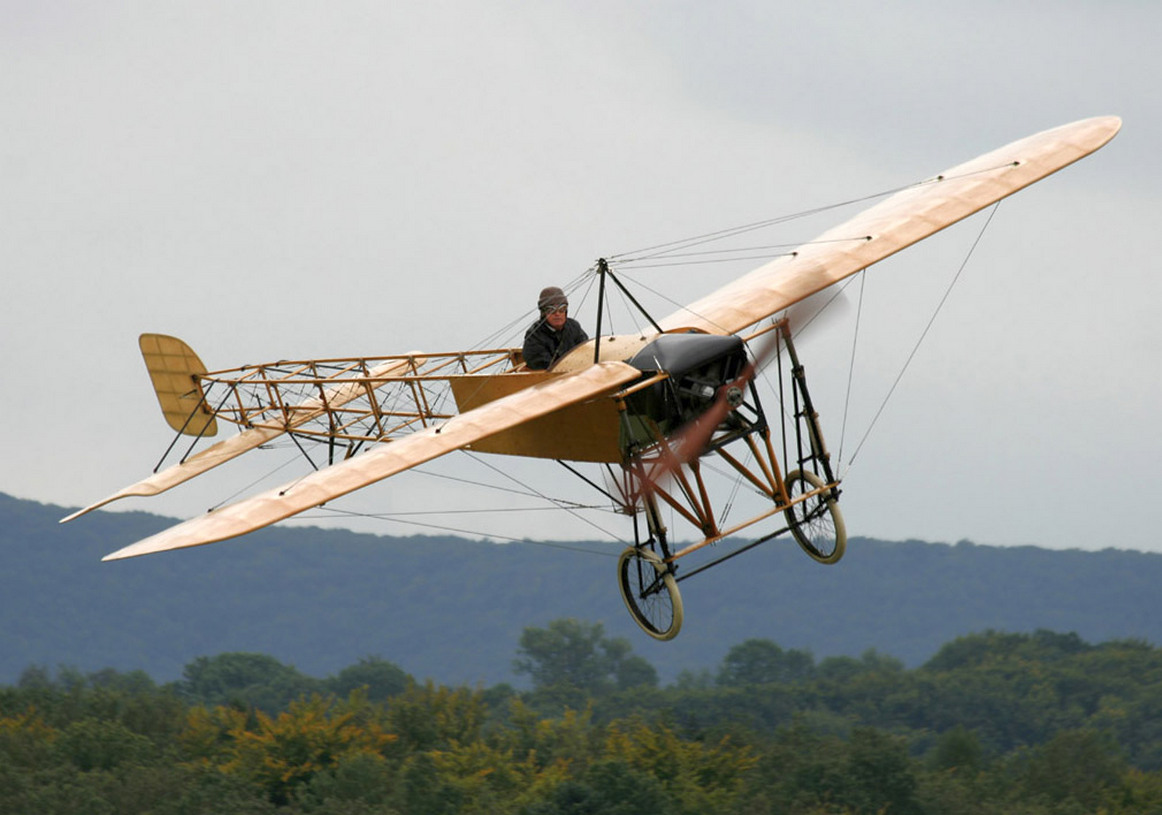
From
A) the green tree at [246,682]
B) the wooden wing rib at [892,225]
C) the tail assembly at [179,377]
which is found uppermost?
the green tree at [246,682]

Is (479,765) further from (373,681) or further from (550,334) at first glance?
(373,681)

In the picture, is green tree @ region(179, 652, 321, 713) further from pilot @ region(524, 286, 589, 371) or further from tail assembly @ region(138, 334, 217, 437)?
pilot @ region(524, 286, 589, 371)

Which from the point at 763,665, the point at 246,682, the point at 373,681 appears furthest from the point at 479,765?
the point at 763,665

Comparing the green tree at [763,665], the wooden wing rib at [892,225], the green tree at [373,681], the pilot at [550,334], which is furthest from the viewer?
the green tree at [763,665]

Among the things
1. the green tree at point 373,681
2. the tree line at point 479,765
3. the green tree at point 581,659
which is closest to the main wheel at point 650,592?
the tree line at point 479,765

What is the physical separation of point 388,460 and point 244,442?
9.07 m

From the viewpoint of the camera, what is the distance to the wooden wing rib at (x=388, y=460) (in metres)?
12.5

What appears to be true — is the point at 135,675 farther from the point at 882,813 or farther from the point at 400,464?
the point at 400,464

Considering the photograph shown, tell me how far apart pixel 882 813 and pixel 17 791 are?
45742 millimetres

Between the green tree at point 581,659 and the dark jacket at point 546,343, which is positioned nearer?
the dark jacket at point 546,343

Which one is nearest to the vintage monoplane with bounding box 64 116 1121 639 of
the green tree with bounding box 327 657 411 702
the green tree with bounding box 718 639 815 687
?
the green tree with bounding box 327 657 411 702

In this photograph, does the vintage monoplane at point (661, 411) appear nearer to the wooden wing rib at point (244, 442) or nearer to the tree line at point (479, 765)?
the wooden wing rib at point (244, 442)

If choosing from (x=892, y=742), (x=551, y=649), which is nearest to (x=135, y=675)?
(x=551, y=649)

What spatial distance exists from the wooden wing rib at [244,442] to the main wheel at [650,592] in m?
5.46
